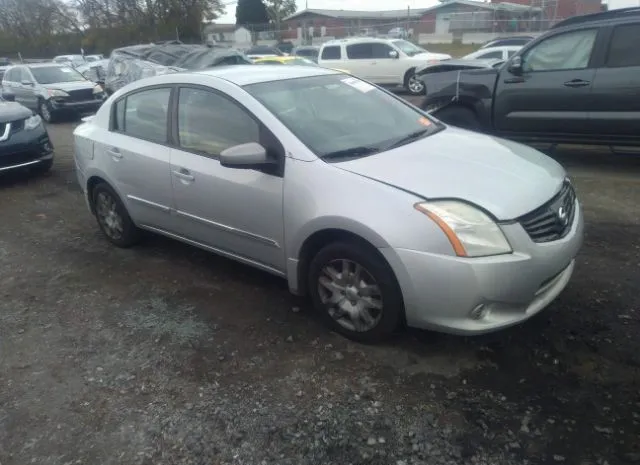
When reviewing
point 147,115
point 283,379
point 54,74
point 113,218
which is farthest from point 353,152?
point 54,74

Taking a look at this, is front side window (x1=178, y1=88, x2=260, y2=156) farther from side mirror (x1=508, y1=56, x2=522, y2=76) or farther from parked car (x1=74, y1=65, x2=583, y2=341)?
side mirror (x1=508, y1=56, x2=522, y2=76)

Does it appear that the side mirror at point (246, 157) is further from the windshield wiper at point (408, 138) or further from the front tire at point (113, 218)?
the front tire at point (113, 218)

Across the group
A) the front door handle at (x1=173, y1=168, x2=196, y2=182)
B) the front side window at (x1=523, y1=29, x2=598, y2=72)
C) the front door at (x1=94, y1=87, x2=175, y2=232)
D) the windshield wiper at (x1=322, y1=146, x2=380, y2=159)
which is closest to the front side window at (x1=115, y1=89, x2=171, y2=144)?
the front door at (x1=94, y1=87, x2=175, y2=232)

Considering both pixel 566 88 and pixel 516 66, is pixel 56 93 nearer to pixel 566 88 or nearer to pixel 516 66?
pixel 516 66

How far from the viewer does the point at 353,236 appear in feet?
10.5

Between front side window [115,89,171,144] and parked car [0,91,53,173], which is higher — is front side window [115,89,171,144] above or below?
above

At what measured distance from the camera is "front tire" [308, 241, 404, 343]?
3.12 metres

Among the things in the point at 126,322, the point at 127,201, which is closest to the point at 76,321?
the point at 126,322

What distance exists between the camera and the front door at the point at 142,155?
14.3ft

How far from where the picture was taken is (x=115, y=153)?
15.5 feet

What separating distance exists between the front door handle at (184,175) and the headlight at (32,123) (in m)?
4.94

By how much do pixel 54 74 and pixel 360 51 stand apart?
29.9ft

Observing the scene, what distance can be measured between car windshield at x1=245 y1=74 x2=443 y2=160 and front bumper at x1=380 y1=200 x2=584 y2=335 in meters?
Answer: 0.94

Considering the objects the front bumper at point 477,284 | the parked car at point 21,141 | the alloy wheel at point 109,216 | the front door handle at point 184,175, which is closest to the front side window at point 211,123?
the front door handle at point 184,175
